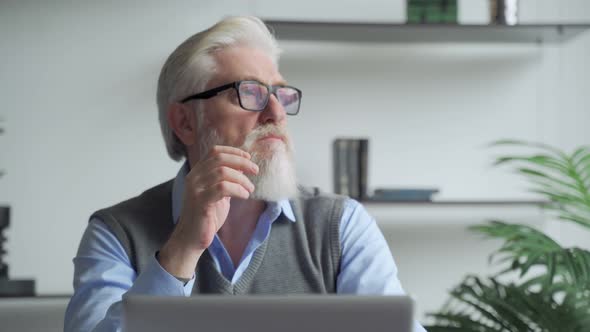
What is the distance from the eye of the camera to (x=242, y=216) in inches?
70.9

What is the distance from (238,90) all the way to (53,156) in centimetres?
145

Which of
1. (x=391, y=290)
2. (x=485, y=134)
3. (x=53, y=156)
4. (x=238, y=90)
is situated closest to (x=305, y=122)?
(x=485, y=134)

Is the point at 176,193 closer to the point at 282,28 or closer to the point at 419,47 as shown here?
the point at 282,28

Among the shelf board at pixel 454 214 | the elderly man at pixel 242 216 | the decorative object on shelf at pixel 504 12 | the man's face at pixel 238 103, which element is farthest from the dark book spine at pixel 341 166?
the man's face at pixel 238 103

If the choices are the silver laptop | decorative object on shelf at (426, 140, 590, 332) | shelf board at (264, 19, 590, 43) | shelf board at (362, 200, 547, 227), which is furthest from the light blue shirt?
shelf board at (362, 200, 547, 227)

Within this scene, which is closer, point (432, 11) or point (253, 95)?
point (253, 95)

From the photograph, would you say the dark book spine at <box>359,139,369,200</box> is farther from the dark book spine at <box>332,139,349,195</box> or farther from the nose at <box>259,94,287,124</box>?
the nose at <box>259,94,287,124</box>

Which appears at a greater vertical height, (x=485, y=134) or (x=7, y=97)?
A: (x=7, y=97)

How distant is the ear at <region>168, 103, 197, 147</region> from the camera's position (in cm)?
191

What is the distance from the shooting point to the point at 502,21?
9.86ft

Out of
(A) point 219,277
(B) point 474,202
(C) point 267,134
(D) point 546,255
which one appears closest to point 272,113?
(C) point 267,134

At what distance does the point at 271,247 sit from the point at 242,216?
0.10m

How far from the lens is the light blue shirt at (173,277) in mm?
1518

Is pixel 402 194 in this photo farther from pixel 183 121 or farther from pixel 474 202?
pixel 183 121
